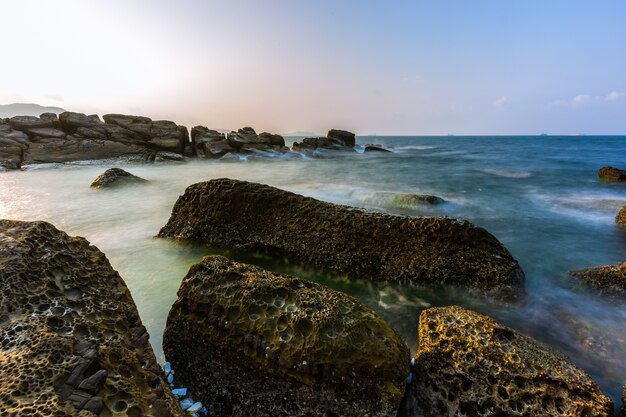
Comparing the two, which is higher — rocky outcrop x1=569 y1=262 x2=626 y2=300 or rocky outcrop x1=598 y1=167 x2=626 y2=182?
rocky outcrop x1=598 y1=167 x2=626 y2=182

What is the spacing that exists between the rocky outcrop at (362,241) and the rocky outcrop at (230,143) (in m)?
22.1

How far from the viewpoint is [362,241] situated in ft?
16.8

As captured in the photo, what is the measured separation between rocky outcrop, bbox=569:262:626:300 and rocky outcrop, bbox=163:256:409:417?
413 cm

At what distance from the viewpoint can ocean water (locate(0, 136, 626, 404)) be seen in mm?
4223

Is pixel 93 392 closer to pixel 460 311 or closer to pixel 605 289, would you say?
pixel 460 311

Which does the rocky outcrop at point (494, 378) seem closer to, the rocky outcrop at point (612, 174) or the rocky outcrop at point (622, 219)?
the rocky outcrop at point (622, 219)

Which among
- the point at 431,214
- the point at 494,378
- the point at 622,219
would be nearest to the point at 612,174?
the point at 622,219

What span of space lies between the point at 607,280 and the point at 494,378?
12.6ft

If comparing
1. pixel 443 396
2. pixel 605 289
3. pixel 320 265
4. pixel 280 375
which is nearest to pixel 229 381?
pixel 280 375

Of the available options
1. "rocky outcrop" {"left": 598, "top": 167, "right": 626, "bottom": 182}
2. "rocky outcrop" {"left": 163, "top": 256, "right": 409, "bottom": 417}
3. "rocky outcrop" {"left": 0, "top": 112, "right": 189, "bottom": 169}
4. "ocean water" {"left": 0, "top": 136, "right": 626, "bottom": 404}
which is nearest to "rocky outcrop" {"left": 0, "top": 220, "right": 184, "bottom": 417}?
"rocky outcrop" {"left": 163, "top": 256, "right": 409, "bottom": 417}

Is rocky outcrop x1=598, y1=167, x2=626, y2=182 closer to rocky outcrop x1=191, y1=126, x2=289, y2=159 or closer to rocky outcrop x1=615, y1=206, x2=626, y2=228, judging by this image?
rocky outcrop x1=615, y1=206, x2=626, y2=228

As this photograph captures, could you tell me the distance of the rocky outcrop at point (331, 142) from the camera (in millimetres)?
36356

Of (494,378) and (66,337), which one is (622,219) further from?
(66,337)

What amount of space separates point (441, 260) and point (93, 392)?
4.40m
